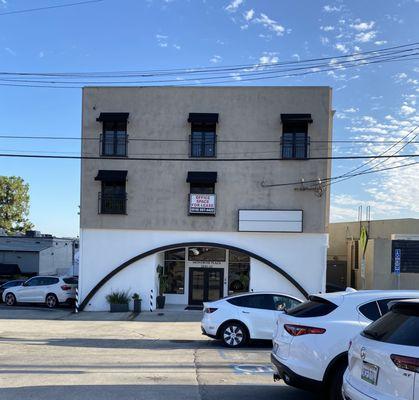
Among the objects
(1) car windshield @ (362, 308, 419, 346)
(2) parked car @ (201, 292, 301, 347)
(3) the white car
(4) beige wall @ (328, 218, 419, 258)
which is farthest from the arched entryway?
(1) car windshield @ (362, 308, 419, 346)

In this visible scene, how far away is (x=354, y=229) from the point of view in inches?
1454

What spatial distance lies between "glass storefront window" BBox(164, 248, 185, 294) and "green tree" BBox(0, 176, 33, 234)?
36762mm

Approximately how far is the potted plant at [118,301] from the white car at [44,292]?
7.83 ft

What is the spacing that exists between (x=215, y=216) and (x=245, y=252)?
7.38 feet

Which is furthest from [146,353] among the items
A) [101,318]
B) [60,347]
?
[101,318]

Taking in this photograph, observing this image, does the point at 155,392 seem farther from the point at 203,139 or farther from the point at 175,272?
the point at 175,272

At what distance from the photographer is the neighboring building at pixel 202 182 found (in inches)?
958

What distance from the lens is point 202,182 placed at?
24.4 metres

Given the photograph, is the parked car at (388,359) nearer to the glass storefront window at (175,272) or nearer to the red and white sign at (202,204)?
the red and white sign at (202,204)

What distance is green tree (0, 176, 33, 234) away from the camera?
57844 millimetres

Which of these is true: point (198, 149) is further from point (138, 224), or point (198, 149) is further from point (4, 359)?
point (4, 359)

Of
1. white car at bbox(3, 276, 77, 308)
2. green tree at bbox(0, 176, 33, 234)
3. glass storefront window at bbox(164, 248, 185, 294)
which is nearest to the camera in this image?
white car at bbox(3, 276, 77, 308)

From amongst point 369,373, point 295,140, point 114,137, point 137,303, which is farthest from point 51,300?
point 369,373

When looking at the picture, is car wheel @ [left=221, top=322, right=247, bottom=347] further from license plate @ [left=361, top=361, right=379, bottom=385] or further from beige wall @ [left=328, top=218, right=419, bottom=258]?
beige wall @ [left=328, top=218, right=419, bottom=258]
